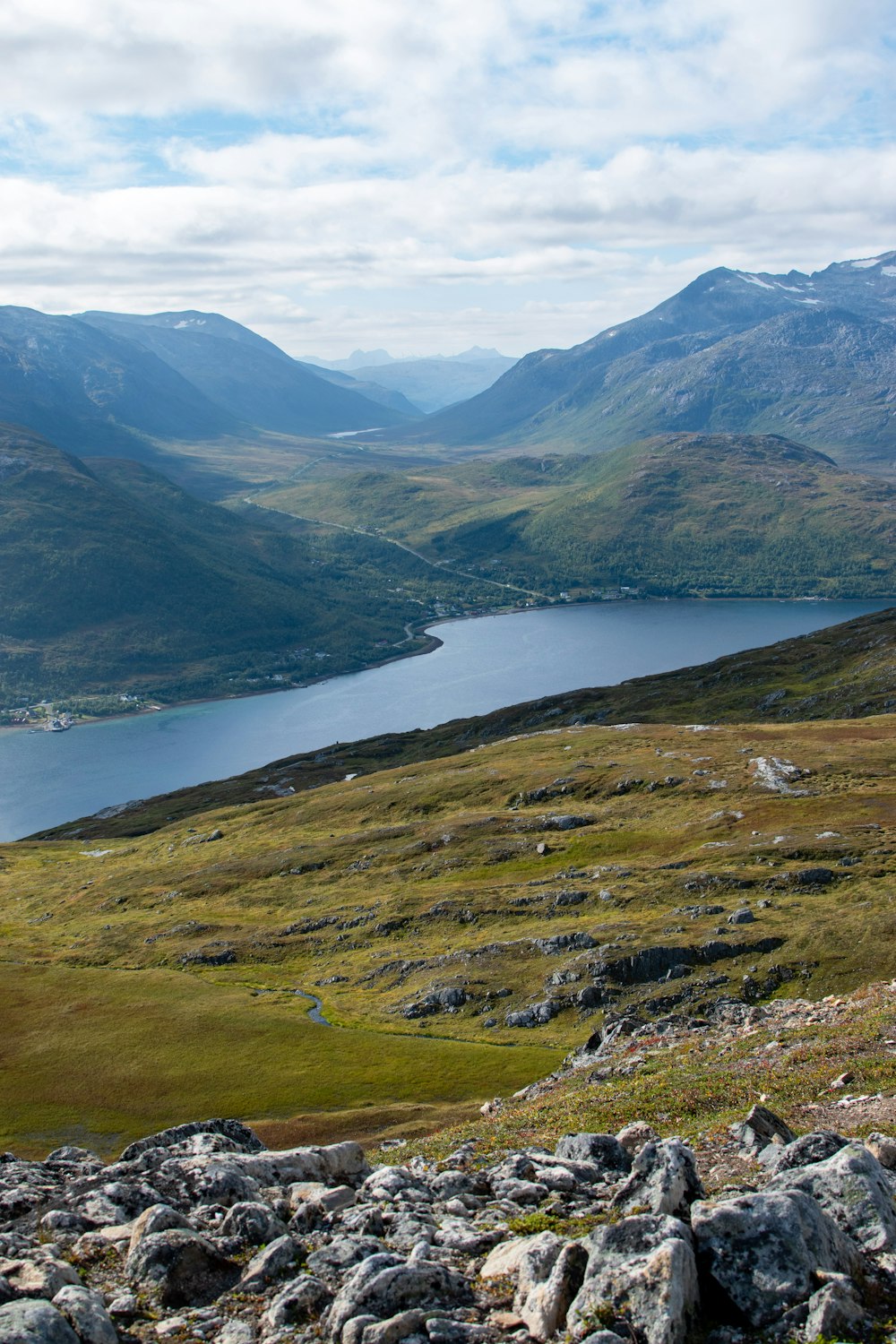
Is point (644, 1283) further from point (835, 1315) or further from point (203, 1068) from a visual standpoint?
point (203, 1068)

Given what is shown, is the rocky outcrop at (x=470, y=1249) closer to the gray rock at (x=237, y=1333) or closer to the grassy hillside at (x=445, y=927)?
the gray rock at (x=237, y=1333)

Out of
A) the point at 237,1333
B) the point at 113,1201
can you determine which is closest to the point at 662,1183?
the point at 237,1333

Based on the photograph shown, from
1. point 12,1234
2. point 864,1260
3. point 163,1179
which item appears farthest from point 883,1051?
point 12,1234

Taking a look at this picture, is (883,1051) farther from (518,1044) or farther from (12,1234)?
(518,1044)

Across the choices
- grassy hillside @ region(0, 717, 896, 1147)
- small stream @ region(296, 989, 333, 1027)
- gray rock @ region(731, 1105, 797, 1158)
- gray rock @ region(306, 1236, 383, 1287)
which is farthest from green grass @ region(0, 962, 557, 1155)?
gray rock @ region(306, 1236, 383, 1287)

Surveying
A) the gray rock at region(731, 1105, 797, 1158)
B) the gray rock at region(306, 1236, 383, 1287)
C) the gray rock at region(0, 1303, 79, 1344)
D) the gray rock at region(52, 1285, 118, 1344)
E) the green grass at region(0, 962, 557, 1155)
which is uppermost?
the gray rock at region(0, 1303, 79, 1344)

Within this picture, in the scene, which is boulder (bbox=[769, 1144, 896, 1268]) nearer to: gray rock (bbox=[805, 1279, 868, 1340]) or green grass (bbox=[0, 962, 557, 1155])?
gray rock (bbox=[805, 1279, 868, 1340])

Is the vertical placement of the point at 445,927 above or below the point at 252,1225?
below
